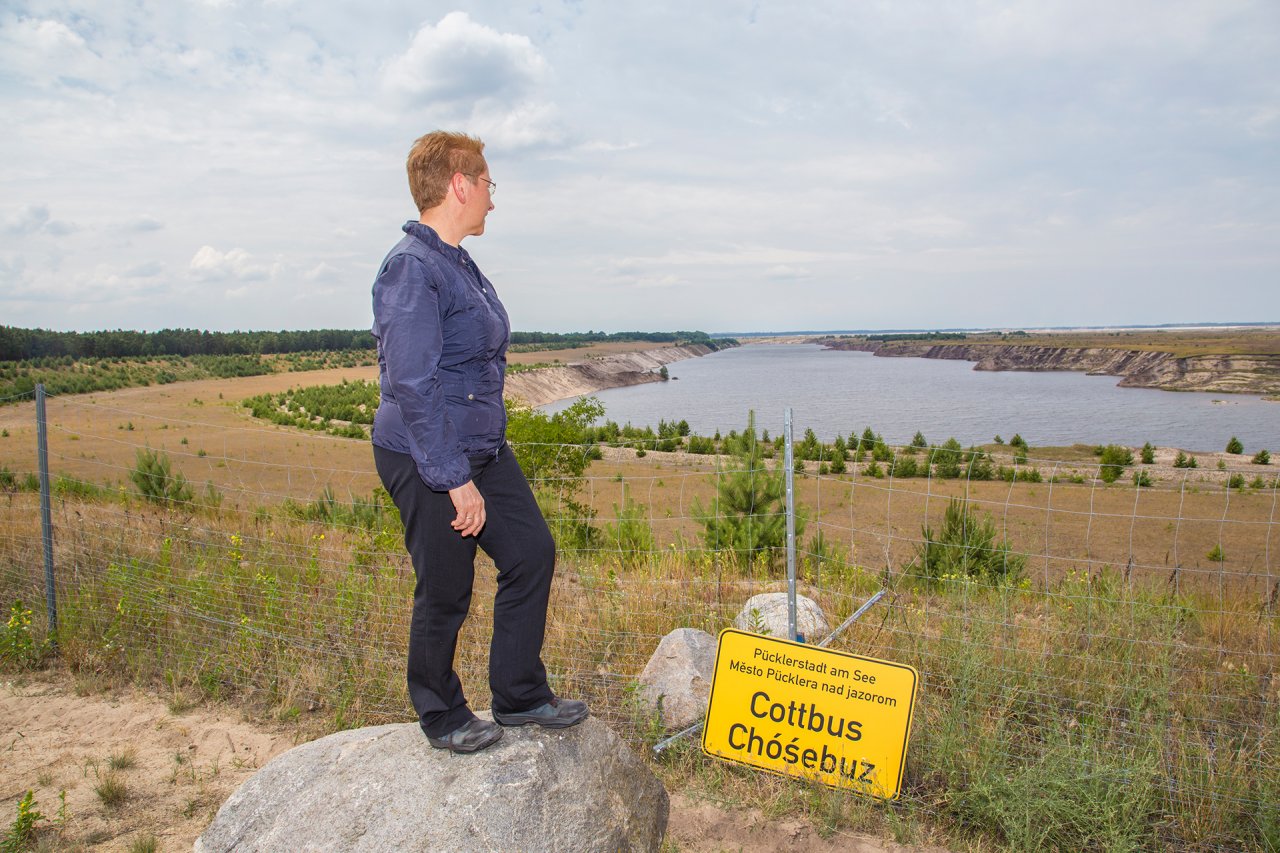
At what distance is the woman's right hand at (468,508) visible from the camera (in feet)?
7.89

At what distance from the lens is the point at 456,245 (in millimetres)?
2621

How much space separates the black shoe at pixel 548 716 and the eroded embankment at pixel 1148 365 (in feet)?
259

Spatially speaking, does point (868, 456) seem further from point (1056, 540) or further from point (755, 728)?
point (755, 728)

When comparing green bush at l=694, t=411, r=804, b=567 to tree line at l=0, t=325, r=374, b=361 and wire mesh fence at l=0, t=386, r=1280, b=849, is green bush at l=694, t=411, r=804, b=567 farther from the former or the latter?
tree line at l=0, t=325, r=374, b=361

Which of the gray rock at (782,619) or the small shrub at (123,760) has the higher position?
the gray rock at (782,619)

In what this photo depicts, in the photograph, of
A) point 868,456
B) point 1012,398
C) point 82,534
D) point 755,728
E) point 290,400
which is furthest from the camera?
point 1012,398

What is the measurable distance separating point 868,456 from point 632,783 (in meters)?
28.7

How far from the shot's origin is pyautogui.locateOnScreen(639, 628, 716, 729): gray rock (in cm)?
408

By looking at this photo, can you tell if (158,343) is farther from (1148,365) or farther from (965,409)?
(1148,365)

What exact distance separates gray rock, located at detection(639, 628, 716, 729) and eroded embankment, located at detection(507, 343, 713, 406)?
39.6 m

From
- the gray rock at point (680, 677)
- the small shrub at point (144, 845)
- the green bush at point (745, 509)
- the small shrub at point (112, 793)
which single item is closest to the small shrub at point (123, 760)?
the small shrub at point (112, 793)

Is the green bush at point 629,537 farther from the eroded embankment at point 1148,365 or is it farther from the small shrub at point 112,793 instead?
the eroded embankment at point 1148,365

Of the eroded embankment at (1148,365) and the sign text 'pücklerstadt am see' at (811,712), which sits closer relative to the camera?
the sign text 'pücklerstadt am see' at (811,712)

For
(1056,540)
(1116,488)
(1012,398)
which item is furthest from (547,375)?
(1056,540)
